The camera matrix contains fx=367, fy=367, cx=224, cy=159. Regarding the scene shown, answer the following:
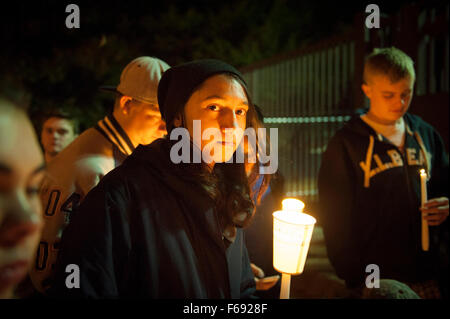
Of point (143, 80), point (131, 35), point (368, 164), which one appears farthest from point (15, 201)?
point (131, 35)

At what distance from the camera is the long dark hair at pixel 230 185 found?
1.61 meters

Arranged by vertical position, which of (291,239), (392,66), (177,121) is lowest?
(291,239)

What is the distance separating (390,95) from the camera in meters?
2.89

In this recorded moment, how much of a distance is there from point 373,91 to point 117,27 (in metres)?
12.9

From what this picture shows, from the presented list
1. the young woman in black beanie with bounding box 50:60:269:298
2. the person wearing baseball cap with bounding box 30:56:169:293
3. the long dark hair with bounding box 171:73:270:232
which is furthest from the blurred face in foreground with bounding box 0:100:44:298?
the person wearing baseball cap with bounding box 30:56:169:293

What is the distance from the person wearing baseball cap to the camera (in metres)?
2.06

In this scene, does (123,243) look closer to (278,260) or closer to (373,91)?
(278,260)

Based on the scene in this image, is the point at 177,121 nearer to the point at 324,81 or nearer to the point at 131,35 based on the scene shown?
the point at 324,81

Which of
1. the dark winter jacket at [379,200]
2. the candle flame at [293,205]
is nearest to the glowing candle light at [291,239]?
the candle flame at [293,205]

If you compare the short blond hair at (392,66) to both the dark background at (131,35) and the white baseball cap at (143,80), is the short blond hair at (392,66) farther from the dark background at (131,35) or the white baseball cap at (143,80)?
the dark background at (131,35)

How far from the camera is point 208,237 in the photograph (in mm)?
1532

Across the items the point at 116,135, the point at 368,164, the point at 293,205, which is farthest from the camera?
the point at 368,164

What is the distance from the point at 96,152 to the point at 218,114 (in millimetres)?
1042

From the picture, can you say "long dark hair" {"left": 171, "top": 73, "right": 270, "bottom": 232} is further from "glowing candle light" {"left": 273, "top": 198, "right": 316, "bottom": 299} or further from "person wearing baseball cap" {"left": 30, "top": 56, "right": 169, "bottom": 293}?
"person wearing baseball cap" {"left": 30, "top": 56, "right": 169, "bottom": 293}
